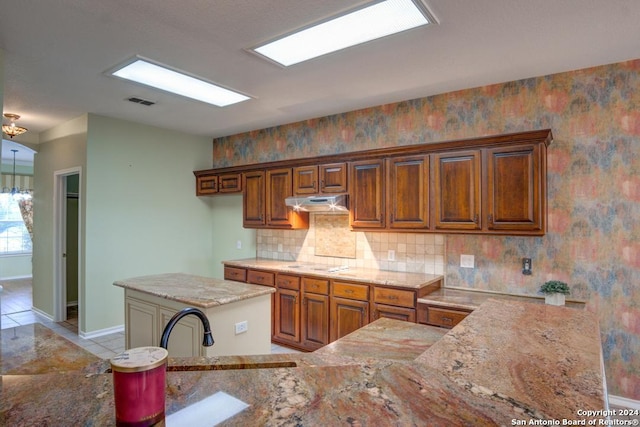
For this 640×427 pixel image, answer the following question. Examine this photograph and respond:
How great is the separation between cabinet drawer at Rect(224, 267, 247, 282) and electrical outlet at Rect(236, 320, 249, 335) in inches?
74.1

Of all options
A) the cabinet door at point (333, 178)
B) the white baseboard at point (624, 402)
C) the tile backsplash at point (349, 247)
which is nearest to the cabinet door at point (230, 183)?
the tile backsplash at point (349, 247)

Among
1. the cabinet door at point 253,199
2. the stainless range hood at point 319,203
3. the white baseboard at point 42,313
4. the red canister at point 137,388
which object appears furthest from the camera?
the white baseboard at point 42,313

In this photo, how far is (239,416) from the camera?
88 cm

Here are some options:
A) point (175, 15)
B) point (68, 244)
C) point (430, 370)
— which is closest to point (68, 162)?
point (68, 244)

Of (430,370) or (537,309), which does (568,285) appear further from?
(430,370)

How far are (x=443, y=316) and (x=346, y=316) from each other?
1.01 meters

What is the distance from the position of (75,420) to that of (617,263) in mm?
3633

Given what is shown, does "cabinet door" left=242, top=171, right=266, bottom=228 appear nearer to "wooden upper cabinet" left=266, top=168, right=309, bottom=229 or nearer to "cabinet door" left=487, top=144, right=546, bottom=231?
"wooden upper cabinet" left=266, top=168, right=309, bottom=229

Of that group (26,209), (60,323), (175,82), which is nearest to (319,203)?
(175,82)

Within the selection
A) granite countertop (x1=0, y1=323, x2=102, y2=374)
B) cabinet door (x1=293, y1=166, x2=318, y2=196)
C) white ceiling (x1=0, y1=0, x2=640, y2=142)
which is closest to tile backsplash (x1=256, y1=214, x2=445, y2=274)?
cabinet door (x1=293, y1=166, x2=318, y2=196)

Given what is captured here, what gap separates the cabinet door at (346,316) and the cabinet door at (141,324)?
A: 1.72 m

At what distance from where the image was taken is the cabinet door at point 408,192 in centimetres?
348

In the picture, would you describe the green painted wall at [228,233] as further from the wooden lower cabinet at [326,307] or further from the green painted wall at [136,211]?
the wooden lower cabinet at [326,307]

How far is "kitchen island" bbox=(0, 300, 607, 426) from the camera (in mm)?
855
